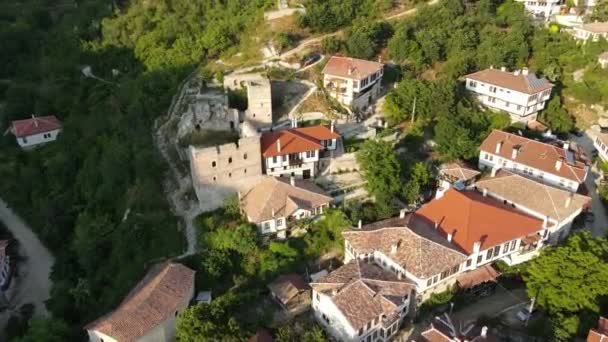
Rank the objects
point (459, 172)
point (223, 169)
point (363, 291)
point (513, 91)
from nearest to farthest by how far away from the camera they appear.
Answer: point (363, 291) < point (223, 169) < point (459, 172) < point (513, 91)

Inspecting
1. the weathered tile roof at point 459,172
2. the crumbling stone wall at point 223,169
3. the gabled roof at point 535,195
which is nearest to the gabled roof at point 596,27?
the weathered tile roof at point 459,172

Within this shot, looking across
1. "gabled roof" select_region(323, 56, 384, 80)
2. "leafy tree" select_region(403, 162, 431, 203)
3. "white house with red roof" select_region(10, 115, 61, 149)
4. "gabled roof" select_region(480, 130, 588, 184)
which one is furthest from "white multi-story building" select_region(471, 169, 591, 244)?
"white house with red roof" select_region(10, 115, 61, 149)

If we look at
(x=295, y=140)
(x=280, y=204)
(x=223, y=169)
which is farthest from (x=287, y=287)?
(x=295, y=140)

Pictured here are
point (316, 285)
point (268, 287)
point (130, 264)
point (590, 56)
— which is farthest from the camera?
point (590, 56)

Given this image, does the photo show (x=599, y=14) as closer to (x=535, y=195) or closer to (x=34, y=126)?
(x=535, y=195)

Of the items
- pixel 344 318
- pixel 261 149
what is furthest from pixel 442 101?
pixel 344 318

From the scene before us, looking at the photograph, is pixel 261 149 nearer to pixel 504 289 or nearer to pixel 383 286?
pixel 383 286
